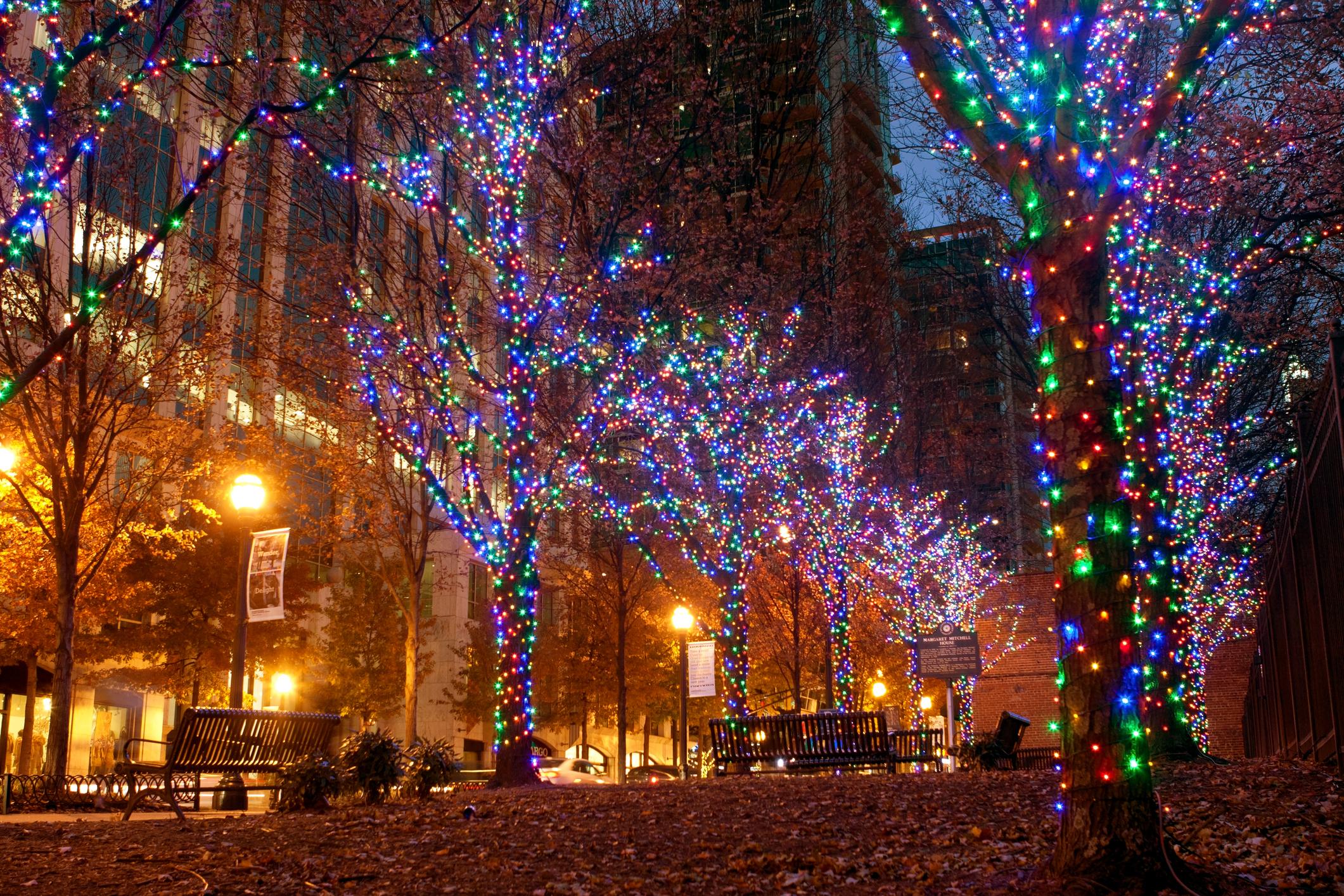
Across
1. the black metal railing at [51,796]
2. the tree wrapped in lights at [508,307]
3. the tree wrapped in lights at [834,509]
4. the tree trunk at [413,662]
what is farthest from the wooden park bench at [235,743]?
the tree trunk at [413,662]

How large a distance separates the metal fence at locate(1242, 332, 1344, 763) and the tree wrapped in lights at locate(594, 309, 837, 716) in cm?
910

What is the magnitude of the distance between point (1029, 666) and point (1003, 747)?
51.9 feet

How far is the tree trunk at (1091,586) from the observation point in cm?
562

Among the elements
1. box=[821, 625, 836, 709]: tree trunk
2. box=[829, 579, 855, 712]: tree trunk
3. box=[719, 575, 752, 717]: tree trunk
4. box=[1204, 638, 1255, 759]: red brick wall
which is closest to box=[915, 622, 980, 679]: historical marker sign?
box=[829, 579, 855, 712]: tree trunk

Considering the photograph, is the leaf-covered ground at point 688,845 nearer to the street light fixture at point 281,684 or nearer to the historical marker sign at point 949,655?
the historical marker sign at point 949,655

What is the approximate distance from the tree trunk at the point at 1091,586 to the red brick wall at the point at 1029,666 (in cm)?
2903

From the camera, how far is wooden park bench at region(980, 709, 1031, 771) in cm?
1888

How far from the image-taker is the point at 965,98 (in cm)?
676

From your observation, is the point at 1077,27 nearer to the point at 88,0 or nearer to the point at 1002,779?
the point at 88,0

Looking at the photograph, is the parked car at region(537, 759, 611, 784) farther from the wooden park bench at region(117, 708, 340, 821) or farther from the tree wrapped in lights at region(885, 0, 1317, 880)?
the tree wrapped in lights at region(885, 0, 1317, 880)

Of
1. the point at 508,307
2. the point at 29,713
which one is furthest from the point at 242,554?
the point at 29,713

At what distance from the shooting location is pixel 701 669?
20.9m

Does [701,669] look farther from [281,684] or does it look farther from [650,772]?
[281,684]

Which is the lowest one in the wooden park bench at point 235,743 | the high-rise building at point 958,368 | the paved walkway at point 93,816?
the paved walkway at point 93,816
